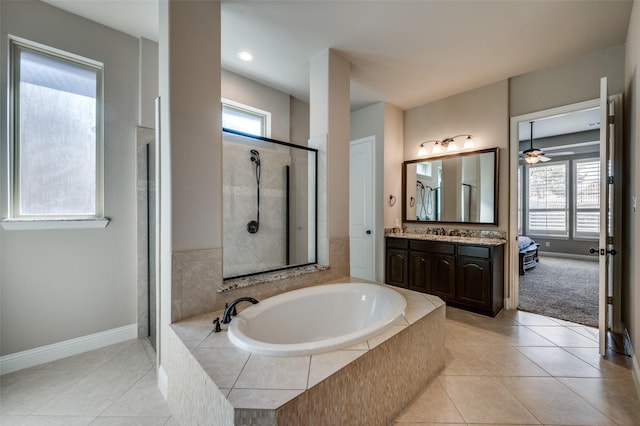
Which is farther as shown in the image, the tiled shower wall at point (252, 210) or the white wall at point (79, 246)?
the tiled shower wall at point (252, 210)

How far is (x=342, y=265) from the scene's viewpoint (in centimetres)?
260

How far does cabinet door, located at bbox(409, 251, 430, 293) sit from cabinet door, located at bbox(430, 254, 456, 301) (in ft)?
0.26

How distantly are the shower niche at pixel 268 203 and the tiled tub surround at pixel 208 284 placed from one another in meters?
0.22

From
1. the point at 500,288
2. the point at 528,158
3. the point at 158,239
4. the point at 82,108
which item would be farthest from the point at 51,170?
the point at 528,158

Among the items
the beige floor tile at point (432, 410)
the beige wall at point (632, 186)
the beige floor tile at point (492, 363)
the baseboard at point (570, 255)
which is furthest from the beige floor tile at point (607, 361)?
the baseboard at point (570, 255)

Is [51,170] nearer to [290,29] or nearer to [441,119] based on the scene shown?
[290,29]

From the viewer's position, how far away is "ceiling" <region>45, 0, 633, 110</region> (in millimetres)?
2002

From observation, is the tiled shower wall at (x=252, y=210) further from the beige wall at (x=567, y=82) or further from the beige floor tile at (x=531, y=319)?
the beige wall at (x=567, y=82)

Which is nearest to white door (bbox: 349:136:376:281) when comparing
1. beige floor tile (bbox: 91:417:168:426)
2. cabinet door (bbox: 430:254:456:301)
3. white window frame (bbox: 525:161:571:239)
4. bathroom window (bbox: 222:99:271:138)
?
cabinet door (bbox: 430:254:456:301)

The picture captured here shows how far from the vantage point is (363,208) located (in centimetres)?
400

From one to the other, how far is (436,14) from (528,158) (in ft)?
13.3

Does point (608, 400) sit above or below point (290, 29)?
below

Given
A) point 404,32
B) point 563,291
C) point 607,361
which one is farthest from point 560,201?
point 404,32

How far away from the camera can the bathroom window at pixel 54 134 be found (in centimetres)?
195
